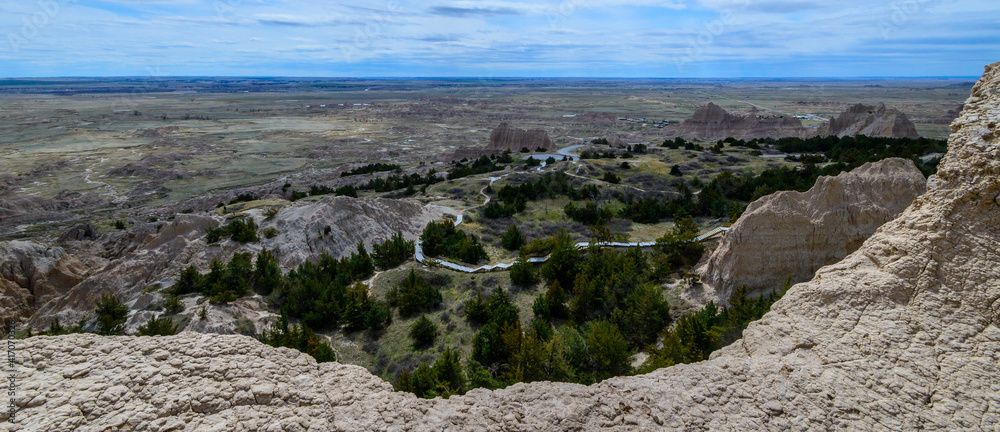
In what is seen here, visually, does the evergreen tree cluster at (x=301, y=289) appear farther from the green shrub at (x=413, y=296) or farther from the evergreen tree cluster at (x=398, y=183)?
the evergreen tree cluster at (x=398, y=183)

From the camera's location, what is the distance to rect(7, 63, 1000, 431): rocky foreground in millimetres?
6672

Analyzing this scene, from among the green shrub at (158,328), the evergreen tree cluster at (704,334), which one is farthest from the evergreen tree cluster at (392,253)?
the evergreen tree cluster at (704,334)

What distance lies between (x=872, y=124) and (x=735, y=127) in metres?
18.1

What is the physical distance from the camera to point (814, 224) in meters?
15.5

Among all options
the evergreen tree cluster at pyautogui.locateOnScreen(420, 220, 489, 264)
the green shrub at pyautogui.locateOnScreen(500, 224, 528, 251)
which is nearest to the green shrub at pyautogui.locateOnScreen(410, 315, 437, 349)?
the evergreen tree cluster at pyautogui.locateOnScreen(420, 220, 489, 264)

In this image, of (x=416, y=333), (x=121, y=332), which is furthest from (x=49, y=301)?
(x=416, y=333)

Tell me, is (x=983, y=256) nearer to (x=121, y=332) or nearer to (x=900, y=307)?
(x=900, y=307)

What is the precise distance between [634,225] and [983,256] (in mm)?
20958

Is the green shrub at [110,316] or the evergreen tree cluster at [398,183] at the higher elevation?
the evergreen tree cluster at [398,183]

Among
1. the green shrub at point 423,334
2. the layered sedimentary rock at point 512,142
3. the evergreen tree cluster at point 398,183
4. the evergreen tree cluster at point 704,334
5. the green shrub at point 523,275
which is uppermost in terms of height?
the layered sedimentary rock at point 512,142

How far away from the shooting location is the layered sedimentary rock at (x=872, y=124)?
57.8 meters

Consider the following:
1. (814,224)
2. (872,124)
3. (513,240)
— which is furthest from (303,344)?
(872,124)

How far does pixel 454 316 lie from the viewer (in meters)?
18.1

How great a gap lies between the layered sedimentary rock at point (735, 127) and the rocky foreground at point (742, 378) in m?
71.6
